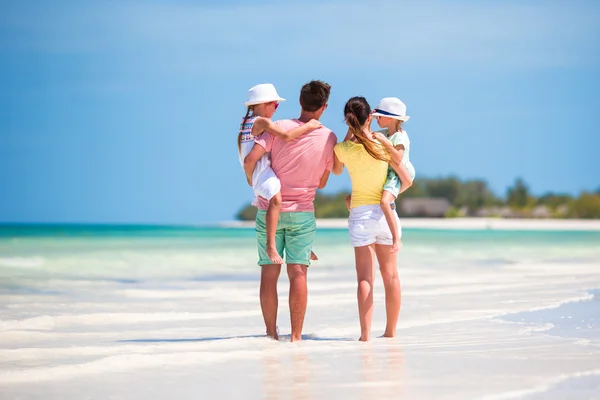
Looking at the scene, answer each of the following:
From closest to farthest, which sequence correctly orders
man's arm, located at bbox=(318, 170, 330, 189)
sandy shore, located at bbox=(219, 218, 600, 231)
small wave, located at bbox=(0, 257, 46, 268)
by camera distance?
man's arm, located at bbox=(318, 170, 330, 189) < small wave, located at bbox=(0, 257, 46, 268) < sandy shore, located at bbox=(219, 218, 600, 231)

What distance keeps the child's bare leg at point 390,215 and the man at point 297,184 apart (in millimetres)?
453

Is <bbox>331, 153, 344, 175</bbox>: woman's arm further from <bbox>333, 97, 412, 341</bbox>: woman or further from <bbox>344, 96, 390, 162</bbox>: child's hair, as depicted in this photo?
<bbox>344, 96, 390, 162</bbox>: child's hair

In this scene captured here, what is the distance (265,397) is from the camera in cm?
386

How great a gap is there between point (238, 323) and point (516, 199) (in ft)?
229

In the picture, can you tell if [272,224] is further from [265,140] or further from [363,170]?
[363,170]

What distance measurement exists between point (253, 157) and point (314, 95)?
561mm

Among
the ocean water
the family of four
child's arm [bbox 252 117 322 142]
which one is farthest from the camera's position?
the family of four

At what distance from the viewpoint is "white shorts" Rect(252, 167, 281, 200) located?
5336 mm

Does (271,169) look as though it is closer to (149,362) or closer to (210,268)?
(149,362)

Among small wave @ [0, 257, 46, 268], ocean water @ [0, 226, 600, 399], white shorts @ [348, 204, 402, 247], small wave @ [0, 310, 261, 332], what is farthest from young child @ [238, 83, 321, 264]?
small wave @ [0, 257, 46, 268]

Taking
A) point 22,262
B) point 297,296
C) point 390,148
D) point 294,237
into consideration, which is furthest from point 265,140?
point 22,262

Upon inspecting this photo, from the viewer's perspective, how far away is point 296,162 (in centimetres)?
543

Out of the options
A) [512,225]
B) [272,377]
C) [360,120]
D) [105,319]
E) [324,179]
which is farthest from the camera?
[512,225]

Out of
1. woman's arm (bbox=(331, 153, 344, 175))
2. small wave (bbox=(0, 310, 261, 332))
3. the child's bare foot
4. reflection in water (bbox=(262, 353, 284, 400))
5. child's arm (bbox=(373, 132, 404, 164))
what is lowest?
small wave (bbox=(0, 310, 261, 332))
